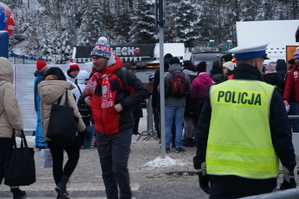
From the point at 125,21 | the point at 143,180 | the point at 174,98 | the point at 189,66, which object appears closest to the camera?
the point at 143,180

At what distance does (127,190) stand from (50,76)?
2.14 metres

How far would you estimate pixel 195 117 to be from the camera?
12406mm

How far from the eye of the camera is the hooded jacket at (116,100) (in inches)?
256

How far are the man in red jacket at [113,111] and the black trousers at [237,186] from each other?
2.46 meters

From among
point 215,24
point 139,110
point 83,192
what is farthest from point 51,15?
point 83,192

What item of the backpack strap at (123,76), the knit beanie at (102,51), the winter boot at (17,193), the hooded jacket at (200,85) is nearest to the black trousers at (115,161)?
the backpack strap at (123,76)

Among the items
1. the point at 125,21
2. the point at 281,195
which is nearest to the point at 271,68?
the point at 281,195

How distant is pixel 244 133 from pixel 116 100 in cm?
277

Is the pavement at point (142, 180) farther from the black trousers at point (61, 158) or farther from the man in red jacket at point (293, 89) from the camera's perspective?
the man in red jacket at point (293, 89)

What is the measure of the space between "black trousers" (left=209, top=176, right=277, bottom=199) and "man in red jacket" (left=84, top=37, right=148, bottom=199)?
96.9 inches

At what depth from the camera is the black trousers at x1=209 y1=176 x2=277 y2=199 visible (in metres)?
4.01

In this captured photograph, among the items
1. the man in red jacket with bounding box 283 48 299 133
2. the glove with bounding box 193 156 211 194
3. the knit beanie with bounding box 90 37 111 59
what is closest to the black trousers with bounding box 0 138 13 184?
the knit beanie with bounding box 90 37 111 59

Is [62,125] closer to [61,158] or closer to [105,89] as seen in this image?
[61,158]

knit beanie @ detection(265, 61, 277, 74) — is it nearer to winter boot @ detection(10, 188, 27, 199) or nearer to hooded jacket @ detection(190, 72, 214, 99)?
hooded jacket @ detection(190, 72, 214, 99)
